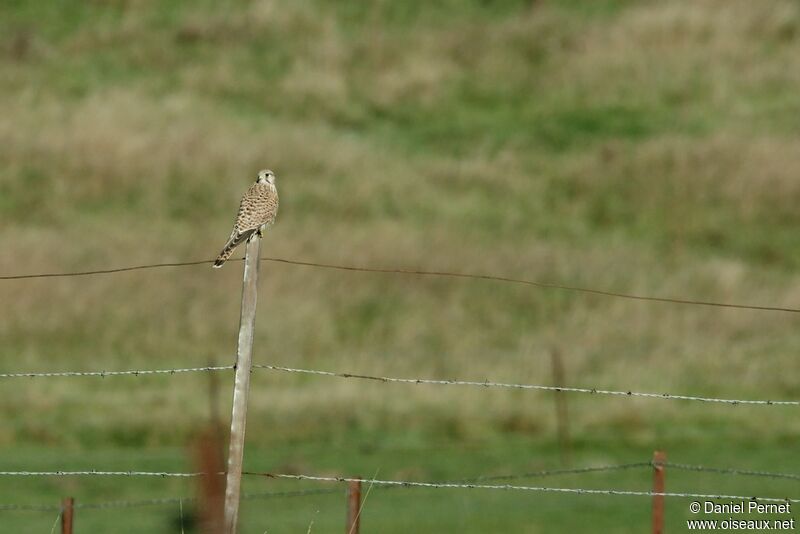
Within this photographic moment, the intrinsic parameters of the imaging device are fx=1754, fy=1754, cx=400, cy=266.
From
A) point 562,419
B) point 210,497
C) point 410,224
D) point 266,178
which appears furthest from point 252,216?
point 410,224

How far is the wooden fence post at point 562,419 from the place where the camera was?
27.3m

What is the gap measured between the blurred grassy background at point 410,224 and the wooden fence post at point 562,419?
26 centimetres

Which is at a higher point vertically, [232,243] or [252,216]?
[252,216]

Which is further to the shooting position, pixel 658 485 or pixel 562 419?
pixel 562 419

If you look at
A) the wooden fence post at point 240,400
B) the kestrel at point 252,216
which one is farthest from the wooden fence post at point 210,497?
the kestrel at point 252,216

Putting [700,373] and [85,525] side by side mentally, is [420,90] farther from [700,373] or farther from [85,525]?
[85,525]

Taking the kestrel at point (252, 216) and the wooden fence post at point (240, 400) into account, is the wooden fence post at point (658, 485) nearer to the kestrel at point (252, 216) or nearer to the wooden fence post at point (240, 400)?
the wooden fence post at point (240, 400)

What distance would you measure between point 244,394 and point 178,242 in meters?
34.2

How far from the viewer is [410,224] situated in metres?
45.2

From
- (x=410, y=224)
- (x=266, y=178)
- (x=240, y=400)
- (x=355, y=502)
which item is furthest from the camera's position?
(x=410, y=224)

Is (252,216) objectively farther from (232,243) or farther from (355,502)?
(355,502)

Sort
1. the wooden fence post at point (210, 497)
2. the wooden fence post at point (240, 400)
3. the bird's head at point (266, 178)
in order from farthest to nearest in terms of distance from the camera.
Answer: the bird's head at point (266, 178) → the wooden fence post at point (210, 497) → the wooden fence post at point (240, 400)

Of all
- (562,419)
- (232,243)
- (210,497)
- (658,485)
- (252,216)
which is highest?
(562,419)

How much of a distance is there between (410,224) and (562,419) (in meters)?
16.4
